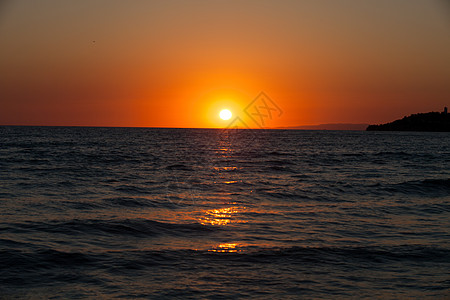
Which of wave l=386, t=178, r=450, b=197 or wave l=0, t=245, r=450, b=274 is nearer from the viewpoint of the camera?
wave l=0, t=245, r=450, b=274

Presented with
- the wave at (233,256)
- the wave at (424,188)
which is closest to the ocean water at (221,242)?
the wave at (233,256)

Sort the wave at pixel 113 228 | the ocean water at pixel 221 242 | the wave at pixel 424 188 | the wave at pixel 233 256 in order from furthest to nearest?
the wave at pixel 424 188, the wave at pixel 113 228, the wave at pixel 233 256, the ocean water at pixel 221 242

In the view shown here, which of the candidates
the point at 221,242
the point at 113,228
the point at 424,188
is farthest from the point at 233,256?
the point at 424,188

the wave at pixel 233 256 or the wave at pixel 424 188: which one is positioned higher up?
the wave at pixel 233 256

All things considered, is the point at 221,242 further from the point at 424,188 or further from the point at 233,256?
the point at 424,188

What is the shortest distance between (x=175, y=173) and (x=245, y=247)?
18762 millimetres

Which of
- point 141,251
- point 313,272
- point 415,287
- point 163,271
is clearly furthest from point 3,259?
point 415,287

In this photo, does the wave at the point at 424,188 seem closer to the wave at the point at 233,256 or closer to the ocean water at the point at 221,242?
the ocean water at the point at 221,242

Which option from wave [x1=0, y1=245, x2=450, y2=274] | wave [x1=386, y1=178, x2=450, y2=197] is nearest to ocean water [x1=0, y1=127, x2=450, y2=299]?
wave [x1=0, y1=245, x2=450, y2=274]

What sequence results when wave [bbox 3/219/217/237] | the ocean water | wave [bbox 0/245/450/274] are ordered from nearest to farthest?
the ocean water → wave [bbox 0/245/450/274] → wave [bbox 3/219/217/237]

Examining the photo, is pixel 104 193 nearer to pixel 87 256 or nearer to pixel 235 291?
pixel 87 256

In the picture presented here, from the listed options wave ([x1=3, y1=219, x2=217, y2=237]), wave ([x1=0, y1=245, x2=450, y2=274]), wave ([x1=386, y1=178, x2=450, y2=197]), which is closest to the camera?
wave ([x1=0, y1=245, x2=450, y2=274])

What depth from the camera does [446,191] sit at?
21.4 metres

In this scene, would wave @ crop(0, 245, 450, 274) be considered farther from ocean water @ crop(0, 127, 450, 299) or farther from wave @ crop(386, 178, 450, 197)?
wave @ crop(386, 178, 450, 197)
